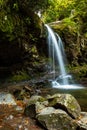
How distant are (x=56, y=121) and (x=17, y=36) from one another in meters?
6.84

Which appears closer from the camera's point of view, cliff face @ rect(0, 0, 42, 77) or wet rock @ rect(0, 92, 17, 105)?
wet rock @ rect(0, 92, 17, 105)

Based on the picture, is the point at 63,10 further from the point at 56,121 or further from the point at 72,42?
the point at 56,121

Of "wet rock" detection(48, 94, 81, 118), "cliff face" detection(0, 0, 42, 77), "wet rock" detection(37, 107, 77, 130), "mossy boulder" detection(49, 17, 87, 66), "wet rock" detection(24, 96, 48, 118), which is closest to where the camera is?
"wet rock" detection(37, 107, 77, 130)

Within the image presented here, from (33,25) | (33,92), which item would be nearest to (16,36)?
(33,25)

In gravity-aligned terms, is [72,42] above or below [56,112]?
above

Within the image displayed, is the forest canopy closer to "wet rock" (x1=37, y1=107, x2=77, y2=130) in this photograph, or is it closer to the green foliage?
the green foliage

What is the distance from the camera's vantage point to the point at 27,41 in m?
13.9

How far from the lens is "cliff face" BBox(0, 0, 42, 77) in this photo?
36.7 ft

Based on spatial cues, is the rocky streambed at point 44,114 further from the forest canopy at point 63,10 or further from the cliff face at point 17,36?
the forest canopy at point 63,10

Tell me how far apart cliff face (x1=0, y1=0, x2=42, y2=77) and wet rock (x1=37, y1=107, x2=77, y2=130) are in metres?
5.66

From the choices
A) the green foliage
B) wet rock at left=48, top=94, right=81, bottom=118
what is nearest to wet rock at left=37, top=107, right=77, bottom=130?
wet rock at left=48, top=94, right=81, bottom=118

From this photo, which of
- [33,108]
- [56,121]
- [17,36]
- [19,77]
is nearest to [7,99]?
[33,108]

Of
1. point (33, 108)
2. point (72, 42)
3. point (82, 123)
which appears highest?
point (72, 42)

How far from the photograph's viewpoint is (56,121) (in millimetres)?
6152
